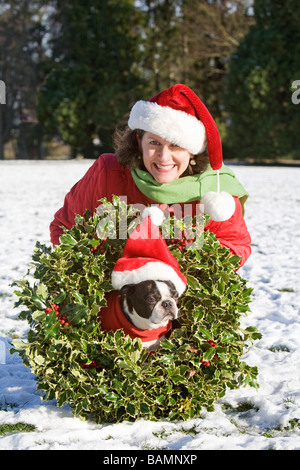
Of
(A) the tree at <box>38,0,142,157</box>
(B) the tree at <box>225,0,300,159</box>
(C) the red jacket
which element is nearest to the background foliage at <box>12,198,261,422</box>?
(C) the red jacket

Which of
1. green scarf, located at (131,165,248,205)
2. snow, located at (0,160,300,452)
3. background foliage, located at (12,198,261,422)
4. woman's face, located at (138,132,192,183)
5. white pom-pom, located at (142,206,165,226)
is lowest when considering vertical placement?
snow, located at (0,160,300,452)

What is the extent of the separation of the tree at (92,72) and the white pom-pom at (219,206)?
21.9 metres

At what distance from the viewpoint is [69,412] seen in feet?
7.89

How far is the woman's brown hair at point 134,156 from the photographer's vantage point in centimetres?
281

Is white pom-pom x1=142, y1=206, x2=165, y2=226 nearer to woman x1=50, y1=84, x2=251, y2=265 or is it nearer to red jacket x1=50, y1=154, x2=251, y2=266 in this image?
woman x1=50, y1=84, x2=251, y2=265

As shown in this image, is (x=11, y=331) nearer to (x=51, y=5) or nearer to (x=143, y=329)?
(x=143, y=329)

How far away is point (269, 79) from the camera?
21.8 meters

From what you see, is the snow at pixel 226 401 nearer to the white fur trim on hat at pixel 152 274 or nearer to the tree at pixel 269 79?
the white fur trim on hat at pixel 152 274

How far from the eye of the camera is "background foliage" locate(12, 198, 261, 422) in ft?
7.29

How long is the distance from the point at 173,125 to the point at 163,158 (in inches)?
6.9

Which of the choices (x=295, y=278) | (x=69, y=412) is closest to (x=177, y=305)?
(x=69, y=412)

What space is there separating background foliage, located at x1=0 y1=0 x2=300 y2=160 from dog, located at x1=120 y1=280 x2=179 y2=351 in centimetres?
2039

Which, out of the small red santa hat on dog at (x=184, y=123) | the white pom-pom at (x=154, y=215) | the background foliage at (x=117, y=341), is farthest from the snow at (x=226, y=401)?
the small red santa hat on dog at (x=184, y=123)

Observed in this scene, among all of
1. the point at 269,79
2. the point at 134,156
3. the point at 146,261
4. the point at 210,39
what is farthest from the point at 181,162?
the point at 210,39
